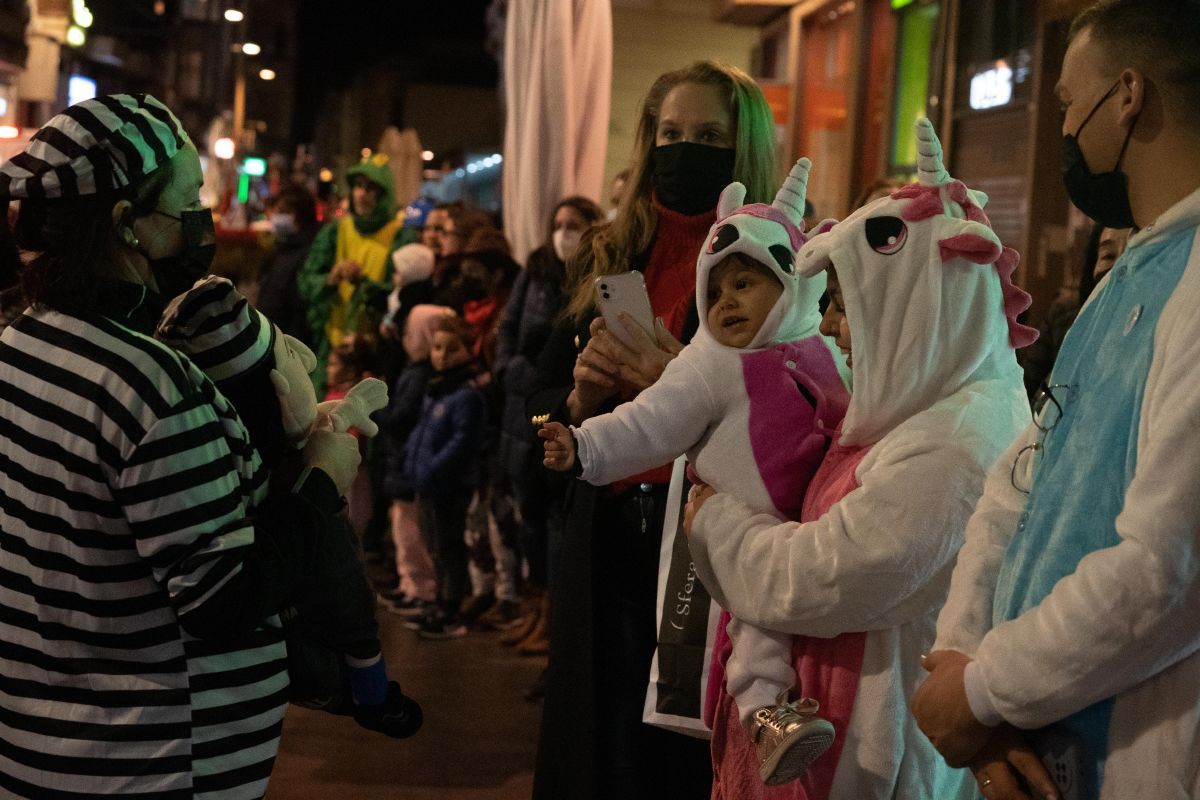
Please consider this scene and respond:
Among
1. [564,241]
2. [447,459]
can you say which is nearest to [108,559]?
[564,241]

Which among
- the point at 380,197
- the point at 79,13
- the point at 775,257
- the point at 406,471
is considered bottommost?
the point at 406,471

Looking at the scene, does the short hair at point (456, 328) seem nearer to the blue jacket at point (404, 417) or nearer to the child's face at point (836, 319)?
the blue jacket at point (404, 417)

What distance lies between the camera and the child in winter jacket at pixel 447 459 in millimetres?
7961

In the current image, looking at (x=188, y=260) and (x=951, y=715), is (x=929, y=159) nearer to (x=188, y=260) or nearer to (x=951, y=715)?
(x=951, y=715)

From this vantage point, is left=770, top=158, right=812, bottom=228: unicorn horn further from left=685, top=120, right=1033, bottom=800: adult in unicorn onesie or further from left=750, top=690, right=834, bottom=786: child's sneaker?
left=750, top=690, right=834, bottom=786: child's sneaker

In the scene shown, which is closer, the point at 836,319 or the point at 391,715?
the point at 836,319

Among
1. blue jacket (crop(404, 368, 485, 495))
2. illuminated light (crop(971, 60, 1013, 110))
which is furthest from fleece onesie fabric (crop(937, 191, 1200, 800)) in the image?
illuminated light (crop(971, 60, 1013, 110))

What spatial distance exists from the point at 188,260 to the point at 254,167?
40637 millimetres

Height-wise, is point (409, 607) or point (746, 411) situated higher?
point (746, 411)

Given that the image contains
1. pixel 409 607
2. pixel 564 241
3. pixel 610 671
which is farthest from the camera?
pixel 409 607

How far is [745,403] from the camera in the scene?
2.79 metres

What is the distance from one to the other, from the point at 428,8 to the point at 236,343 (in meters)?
42.2

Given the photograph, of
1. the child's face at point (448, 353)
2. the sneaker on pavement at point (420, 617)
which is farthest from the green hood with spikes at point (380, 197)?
the sneaker on pavement at point (420, 617)

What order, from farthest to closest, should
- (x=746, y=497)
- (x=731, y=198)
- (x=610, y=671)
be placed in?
(x=610, y=671), (x=731, y=198), (x=746, y=497)
